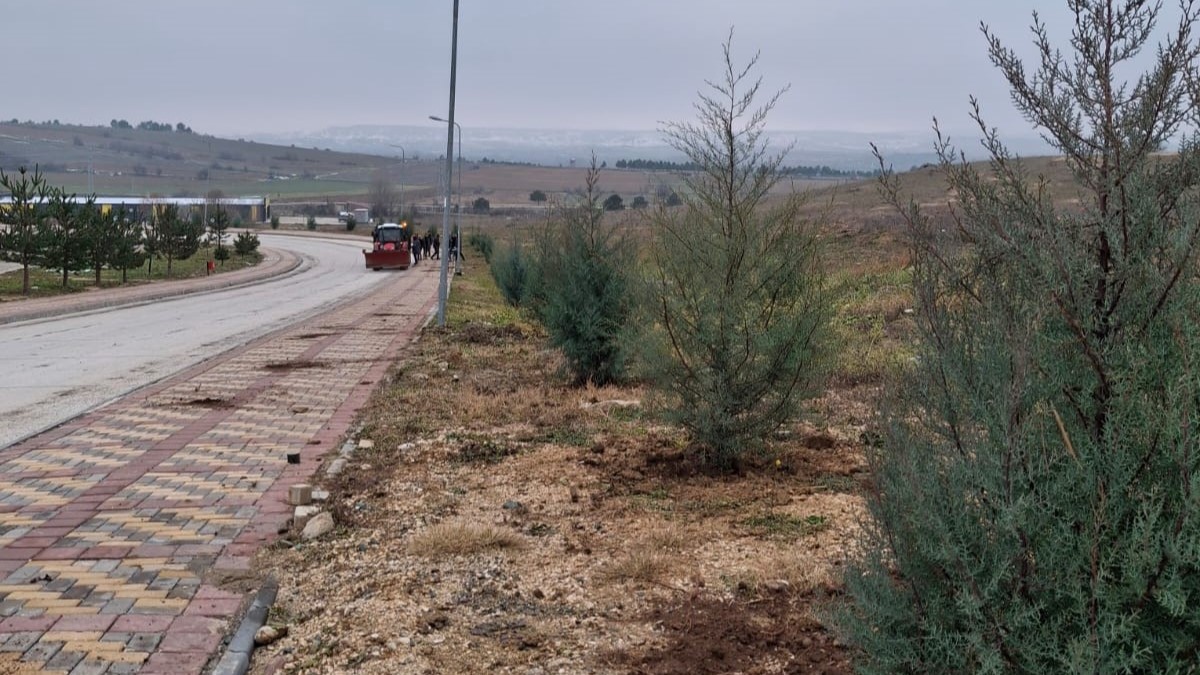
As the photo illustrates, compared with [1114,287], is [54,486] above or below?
below

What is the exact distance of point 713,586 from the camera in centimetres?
493

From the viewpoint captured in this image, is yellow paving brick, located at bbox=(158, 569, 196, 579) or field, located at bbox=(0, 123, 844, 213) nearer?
yellow paving brick, located at bbox=(158, 569, 196, 579)

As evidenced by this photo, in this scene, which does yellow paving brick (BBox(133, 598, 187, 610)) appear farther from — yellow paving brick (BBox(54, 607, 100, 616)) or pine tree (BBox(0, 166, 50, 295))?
pine tree (BBox(0, 166, 50, 295))

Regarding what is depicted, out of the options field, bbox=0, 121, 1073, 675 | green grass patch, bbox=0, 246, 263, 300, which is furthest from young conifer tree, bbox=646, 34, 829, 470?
green grass patch, bbox=0, 246, 263, 300

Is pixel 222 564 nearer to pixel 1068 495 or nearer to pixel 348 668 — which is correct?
pixel 348 668

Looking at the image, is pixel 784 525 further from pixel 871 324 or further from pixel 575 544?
pixel 871 324

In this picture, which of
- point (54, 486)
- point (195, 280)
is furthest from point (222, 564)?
point (195, 280)

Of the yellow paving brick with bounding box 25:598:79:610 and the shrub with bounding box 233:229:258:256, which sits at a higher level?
the yellow paving brick with bounding box 25:598:79:610

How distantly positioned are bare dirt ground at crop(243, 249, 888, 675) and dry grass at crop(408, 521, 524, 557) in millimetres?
12

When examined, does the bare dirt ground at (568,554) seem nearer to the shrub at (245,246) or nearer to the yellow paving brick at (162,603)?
the yellow paving brick at (162,603)

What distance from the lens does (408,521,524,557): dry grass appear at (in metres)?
5.50

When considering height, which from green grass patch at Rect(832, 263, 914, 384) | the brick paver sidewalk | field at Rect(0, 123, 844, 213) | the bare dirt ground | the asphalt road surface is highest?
field at Rect(0, 123, 844, 213)

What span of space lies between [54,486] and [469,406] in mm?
3926

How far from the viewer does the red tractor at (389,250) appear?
1932 inches
